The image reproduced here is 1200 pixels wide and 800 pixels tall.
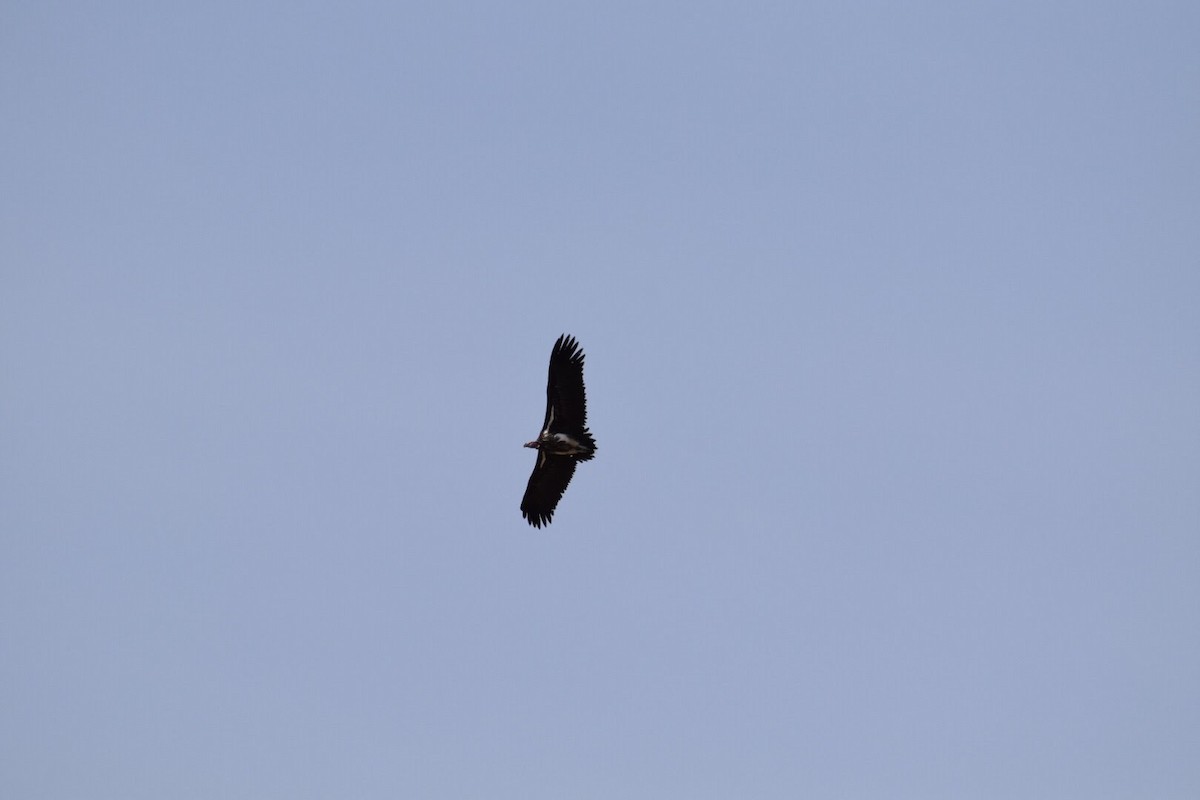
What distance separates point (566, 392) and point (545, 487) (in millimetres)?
5040

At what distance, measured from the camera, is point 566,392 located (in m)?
60.1

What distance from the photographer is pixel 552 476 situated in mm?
63281

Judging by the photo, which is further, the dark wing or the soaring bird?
the dark wing

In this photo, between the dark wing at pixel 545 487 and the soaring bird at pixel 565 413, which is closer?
the soaring bird at pixel 565 413

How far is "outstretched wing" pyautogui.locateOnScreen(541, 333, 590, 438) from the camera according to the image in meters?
59.8

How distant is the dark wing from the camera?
206 feet

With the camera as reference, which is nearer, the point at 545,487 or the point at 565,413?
the point at 565,413

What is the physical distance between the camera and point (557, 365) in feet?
196

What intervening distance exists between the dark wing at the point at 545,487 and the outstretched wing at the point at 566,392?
213 centimetres

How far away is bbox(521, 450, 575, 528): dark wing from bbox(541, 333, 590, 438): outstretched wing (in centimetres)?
213

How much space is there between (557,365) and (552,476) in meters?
5.15

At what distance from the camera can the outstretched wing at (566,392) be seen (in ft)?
196

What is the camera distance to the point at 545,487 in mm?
63750
